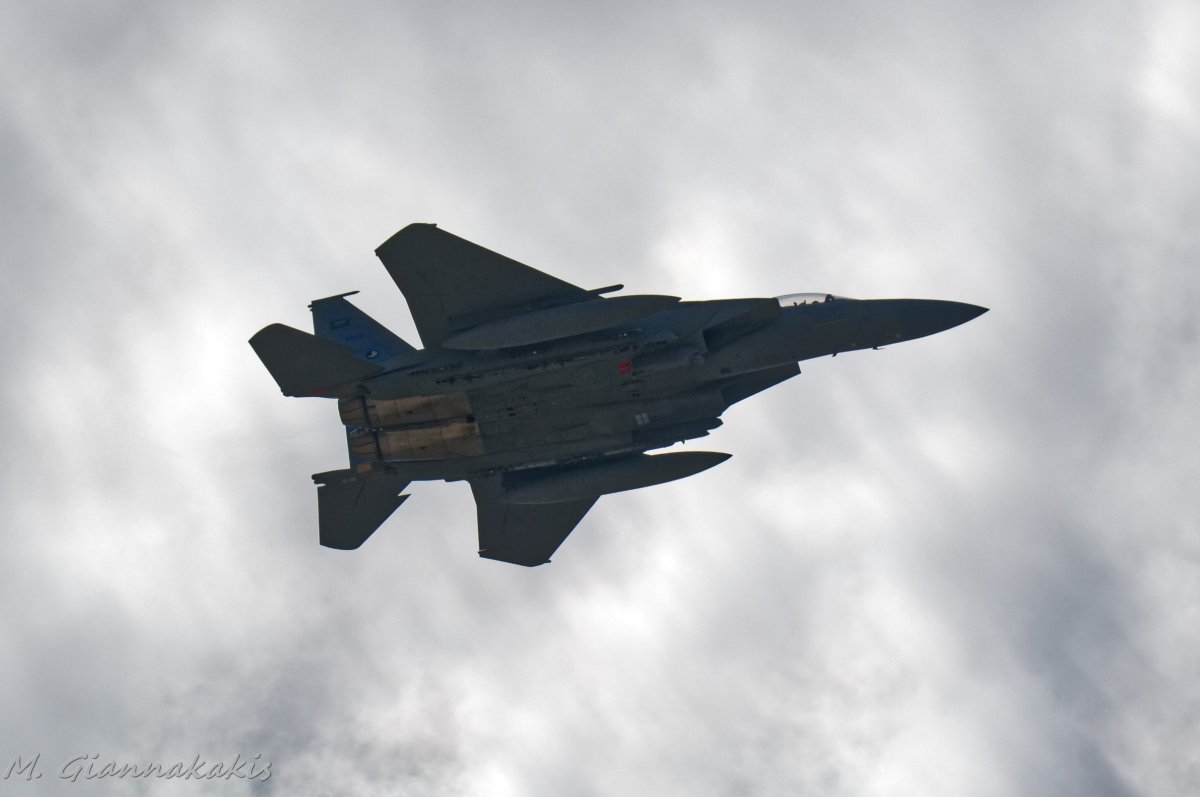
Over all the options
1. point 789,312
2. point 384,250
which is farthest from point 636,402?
point 384,250

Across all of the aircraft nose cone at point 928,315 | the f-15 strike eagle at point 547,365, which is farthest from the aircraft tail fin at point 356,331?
the aircraft nose cone at point 928,315

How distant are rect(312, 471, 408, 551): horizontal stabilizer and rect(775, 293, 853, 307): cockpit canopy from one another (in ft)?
37.7

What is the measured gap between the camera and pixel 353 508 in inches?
1410

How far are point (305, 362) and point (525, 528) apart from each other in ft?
28.0

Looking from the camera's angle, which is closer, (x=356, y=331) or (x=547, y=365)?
(x=547, y=365)

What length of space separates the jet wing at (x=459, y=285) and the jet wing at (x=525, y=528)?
662cm

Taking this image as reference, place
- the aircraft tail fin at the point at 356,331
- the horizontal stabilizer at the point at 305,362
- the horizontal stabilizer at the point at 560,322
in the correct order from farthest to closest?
the aircraft tail fin at the point at 356,331
the horizontal stabilizer at the point at 305,362
the horizontal stabilizer at the point at 560,322

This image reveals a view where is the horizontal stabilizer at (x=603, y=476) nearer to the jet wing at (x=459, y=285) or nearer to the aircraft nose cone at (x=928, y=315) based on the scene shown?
the jet wing at (x=459, y=285)

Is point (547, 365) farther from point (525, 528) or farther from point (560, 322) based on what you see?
point (525, 528)

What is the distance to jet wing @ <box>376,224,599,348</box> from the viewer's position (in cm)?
3209

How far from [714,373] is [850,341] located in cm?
374

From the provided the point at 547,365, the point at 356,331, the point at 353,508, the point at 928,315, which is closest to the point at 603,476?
the point at 547,365

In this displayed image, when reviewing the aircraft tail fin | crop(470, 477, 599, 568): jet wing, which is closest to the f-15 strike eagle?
crop(470, 477, 599, 568): jet wing

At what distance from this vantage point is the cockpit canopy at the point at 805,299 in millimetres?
33594
